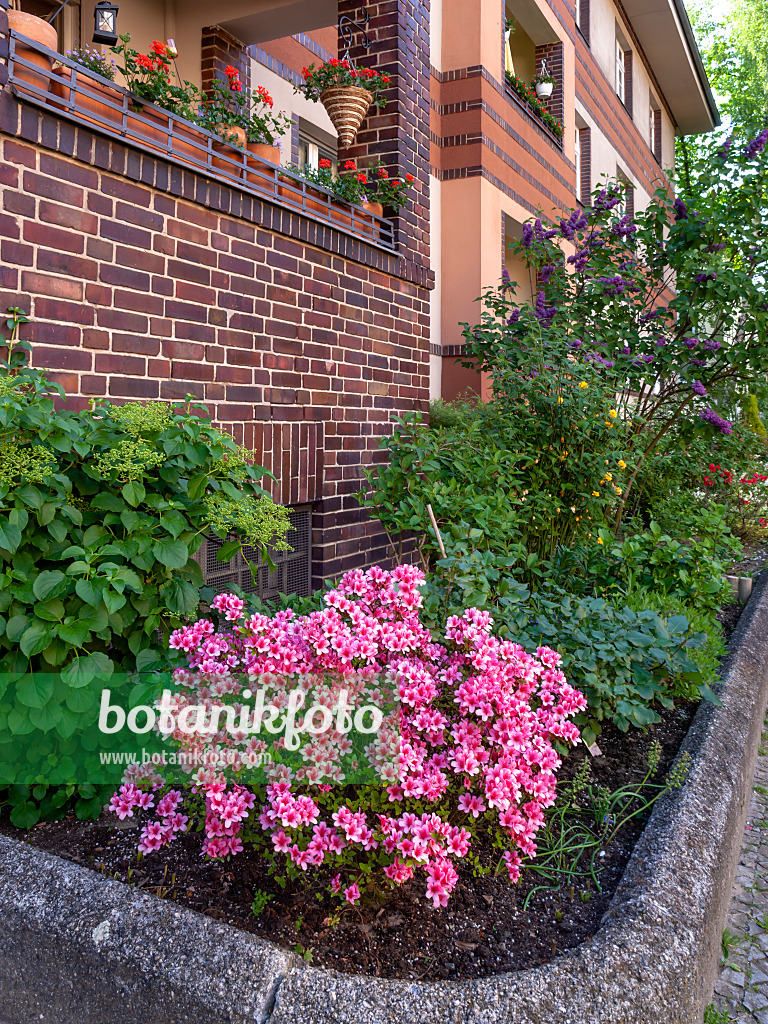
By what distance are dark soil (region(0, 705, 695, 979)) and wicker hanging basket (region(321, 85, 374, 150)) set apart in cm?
409

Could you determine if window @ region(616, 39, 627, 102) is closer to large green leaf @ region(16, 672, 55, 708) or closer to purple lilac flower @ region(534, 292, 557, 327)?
purple lilac flower @ region(534, 292, 557, 327)

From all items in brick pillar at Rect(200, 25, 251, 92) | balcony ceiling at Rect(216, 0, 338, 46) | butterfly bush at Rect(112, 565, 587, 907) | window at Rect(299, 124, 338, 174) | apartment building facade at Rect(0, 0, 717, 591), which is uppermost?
balcony ceiling at Rect(216, 0, 338, 46)

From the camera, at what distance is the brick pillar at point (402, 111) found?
4.67m

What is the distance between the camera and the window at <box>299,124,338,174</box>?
703 centimetres

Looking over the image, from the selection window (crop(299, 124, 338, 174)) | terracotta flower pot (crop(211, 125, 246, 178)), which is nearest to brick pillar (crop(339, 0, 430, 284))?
terracotta flower pot (crop(211, 125, 246, 178))

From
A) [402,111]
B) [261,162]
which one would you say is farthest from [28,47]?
[402,111]

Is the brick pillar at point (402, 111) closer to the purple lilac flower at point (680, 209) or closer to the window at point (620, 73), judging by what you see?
the purple lilac flower at point (680, 209)

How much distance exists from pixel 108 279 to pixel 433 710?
1.94 m

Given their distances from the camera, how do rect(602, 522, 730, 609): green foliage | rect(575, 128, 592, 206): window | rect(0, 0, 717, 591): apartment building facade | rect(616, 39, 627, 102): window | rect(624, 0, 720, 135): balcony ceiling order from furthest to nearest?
rect(616, 39, 627, 102): window < rect(624, 0, 720, 135): balcony ceiling < rect(575, 128, 592, 206): window < rect(602, 522, 730, 609): green foliage < rect(0, 0, 717, 591): apartment building facade

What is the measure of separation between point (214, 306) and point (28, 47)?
3.53 feet

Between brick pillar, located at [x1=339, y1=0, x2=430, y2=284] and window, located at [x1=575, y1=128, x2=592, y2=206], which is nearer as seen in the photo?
brick pillar, located at [x1=339, y1=0, x2=430, y2=284]

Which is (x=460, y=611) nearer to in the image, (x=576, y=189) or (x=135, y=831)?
(x=135, y=831)

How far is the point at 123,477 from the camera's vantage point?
184 cm

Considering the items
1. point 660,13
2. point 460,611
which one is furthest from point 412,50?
point 660,13
